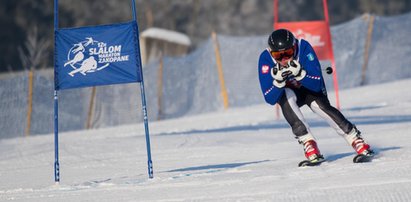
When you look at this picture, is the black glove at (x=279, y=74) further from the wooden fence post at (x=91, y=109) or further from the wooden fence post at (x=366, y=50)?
the wooden fence post at (x=366, y=50)

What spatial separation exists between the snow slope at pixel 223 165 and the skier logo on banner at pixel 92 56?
1.29 m

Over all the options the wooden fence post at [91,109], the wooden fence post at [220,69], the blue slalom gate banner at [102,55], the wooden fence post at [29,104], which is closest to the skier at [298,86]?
the blue slalom gate banner at [102,55]

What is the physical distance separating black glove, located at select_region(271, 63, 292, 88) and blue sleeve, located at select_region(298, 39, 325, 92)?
23 centimetres

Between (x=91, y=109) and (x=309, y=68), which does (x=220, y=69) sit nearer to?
(x=91, y=109)

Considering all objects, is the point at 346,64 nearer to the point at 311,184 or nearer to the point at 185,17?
the point at 311,184

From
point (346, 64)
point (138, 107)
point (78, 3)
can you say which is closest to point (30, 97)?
point (138, 107)

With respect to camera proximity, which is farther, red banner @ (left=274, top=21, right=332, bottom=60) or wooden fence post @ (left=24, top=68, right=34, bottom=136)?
wooden fence post @ (left=24, top=68, right=34, bottom=136)

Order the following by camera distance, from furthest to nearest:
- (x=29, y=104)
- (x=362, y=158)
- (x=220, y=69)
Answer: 1. (x=220, y=69)
2. (x=29, y=104)
3. (x=362, y=158)

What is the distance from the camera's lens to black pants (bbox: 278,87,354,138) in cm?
991

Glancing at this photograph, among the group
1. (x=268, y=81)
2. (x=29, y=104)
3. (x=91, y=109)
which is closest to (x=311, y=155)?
(x=268, y=81)

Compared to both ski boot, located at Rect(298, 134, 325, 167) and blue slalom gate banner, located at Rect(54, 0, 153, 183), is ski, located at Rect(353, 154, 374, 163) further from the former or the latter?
blue slalom gate banner, located at Rect(54, 0, 153, 183)

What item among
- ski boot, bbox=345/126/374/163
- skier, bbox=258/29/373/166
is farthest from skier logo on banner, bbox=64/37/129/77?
ski boot, bbox=345/126/374/163

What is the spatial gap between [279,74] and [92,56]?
2.10 metres

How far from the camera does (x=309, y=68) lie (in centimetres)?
980
